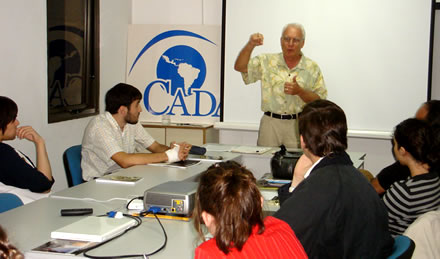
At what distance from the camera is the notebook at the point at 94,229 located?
1903 mm

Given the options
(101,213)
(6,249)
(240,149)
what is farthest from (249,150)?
(6,249)

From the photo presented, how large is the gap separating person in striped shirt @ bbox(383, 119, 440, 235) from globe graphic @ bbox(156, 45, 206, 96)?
3.33m

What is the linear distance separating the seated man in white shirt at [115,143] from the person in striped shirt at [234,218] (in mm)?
2124

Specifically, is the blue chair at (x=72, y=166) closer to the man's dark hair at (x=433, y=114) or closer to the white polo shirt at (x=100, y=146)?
the white polo shirt at (x=100, y=146)

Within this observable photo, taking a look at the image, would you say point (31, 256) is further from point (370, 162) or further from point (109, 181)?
point (370, 162)

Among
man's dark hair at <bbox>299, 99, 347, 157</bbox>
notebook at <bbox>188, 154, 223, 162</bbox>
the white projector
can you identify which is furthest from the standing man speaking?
man's dark hair at <bbox>299, 99, 347, 157</bbox>

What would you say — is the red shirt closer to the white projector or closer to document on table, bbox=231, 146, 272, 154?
the white projector

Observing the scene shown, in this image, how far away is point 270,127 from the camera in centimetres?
481

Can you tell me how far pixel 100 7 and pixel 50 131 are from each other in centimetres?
154

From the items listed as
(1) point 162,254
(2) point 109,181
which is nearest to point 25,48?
(2) point 109,181

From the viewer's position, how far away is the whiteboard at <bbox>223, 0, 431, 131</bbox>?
4969mm

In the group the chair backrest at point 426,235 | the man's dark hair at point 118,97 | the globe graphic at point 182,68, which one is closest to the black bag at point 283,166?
the man's dark hair at point 118,97

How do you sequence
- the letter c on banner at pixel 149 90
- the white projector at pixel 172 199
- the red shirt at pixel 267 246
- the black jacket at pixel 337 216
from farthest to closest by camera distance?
the letter c on banner at pixel 149 90 < the white projector at pixel 172 199 < the black jacket at pixel 337 216 < the red shirt at pixel 267 246

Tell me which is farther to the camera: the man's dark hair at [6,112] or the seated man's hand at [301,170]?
the man's dark hair at [6,112]
